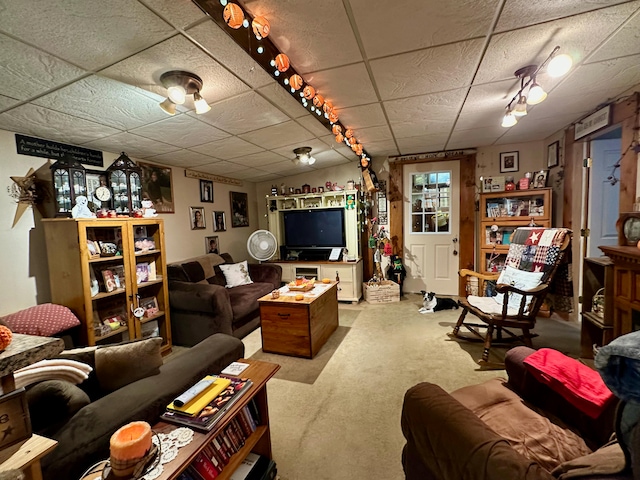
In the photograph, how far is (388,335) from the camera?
9.48 feet

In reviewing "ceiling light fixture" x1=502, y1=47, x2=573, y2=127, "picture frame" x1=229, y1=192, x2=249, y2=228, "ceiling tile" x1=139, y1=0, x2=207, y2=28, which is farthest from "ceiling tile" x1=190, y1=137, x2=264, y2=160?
"ceiling light fixture" x1=502, y1=47, x2=573, y2=127

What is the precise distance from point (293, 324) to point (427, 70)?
224 cm

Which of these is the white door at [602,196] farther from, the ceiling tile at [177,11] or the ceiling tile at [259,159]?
the ceiling tile at [177,11]

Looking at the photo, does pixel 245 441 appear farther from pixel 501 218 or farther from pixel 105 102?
pixel 501 218

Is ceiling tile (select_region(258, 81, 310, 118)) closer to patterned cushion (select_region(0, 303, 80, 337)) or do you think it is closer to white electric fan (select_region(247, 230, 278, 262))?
white electric fan (select_region(247, 230, 278, 262))

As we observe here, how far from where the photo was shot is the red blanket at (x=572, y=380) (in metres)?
1.03

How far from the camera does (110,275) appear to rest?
7.63 ft

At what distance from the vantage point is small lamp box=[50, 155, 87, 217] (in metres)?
2.10

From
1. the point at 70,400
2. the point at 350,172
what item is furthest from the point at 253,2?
the point at 350,172

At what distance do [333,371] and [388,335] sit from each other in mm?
896

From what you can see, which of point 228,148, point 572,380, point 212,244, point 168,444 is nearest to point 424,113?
point 228,148

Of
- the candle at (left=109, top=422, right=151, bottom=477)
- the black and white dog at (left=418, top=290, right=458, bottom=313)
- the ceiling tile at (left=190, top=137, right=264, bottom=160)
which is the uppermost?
the ceiling tile at (left=190, top=137, right=264, bottom=160)

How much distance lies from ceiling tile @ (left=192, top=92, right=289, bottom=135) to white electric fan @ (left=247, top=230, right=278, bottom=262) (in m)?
1.54

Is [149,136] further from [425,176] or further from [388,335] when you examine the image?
[425,176]
